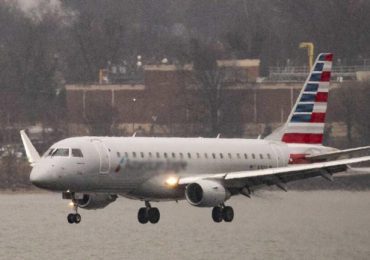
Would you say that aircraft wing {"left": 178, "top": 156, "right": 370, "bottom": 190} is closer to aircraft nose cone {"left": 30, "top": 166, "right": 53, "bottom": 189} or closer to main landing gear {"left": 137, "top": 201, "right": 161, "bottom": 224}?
main landing gear {"left": 137, "top": 201, "right": 161, "bottom": 224}

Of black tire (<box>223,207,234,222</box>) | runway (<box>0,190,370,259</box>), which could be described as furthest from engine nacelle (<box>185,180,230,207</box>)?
runway (<box>0,190,370,259</box>)

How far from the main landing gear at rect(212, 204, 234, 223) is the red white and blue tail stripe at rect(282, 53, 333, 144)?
948cm

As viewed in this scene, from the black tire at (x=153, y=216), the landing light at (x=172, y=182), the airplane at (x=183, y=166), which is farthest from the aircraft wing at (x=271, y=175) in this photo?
the black tire at (x=153, y=216)

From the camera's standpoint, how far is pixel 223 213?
119 m

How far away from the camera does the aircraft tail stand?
418ft

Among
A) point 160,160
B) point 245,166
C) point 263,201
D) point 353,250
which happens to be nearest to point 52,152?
point 160,160

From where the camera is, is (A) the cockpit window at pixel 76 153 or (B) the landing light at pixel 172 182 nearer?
(A) the cockpit window at pixel 76 153

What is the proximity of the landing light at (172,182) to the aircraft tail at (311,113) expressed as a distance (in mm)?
11688

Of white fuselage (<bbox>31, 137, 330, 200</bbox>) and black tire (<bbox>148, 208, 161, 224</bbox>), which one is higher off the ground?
white fuselage (<bbox>31, 137, 330, 200</bbox>)

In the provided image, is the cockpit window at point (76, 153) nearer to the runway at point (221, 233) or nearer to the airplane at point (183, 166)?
the airplane at point (183, 166)

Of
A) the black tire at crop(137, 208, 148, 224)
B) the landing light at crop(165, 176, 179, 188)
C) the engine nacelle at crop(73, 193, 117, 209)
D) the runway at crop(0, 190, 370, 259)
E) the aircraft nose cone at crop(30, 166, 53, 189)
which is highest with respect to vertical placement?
the aircraft nose cone at crop(30, 166, 53, 189)

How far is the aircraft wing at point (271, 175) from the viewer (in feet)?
387

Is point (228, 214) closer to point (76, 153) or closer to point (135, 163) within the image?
point (135, 163)

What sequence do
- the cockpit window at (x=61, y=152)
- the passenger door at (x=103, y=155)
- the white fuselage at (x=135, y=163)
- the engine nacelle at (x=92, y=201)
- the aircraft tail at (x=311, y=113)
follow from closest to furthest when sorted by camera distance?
1. the white fuselage at (x=135, y=163)
2. the cockpit window at (x=61, y=152)
3. the passenger door at (x=103, y=155)
4. the engine nacelle at (x=92, y=201)
5. the aircraft tail at (x=311, y=113)
